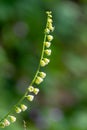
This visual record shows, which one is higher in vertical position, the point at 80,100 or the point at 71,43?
the point at 71,43

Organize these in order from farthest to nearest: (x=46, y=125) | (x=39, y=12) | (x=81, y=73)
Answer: (x=81, y=73), (x=39, y=12), (x=46, y=125)

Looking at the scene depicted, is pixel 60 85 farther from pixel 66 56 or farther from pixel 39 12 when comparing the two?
pixel 39 12

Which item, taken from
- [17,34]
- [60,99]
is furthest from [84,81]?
[17,34]

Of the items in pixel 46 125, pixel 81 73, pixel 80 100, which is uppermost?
pixel 81 73

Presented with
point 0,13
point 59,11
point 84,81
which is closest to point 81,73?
point 84,81

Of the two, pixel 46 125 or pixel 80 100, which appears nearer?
pixel 46 125

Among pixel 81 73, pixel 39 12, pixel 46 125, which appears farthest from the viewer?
pixel 81 73

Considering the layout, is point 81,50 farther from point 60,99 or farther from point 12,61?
point 12,61
